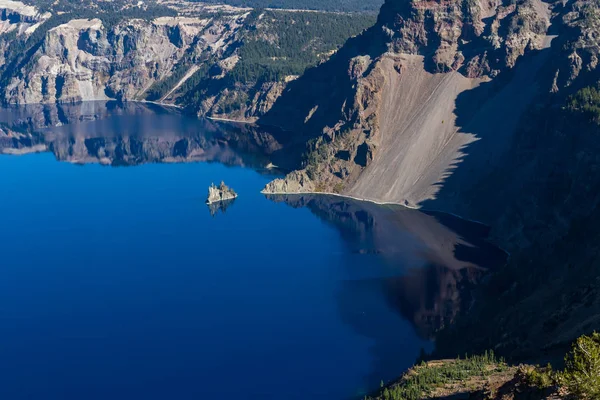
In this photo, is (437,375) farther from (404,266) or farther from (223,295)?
(404,266)

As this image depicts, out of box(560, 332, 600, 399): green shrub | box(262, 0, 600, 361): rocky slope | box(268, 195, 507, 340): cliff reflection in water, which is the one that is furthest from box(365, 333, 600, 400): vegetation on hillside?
box(268, 195, 507, 340): cliff reflection in water

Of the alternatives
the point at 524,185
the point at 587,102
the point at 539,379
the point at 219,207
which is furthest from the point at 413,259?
the point at 539,379

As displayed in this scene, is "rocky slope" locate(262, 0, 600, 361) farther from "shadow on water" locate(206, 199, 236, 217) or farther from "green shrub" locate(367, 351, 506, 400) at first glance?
"shadow on water" locate(206, 199, 236, 217)

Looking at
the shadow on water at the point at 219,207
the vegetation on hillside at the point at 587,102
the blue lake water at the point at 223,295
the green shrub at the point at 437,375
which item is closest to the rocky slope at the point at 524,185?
the vegetation on hillside at the point at 587,102

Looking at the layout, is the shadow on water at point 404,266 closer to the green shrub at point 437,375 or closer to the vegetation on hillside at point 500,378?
the green shrub at point 437,375

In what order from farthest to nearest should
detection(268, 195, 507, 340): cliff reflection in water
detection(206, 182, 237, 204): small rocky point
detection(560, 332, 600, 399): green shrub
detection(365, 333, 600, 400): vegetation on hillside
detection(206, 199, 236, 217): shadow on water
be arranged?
1. detection(206, 182, 237, 204): small rocky point
2. detection(206, 199, 236, 217): shadow on water
3. detection(268, 195, 507, 340): cliff reflection in water
4. detection(365, 333, 600, 400): vegetation on hillside
5. detection(560, 332, 600, 399): green shrub

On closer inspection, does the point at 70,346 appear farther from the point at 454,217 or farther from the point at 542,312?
the point at 454,217

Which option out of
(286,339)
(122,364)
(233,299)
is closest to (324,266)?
(233,299)
